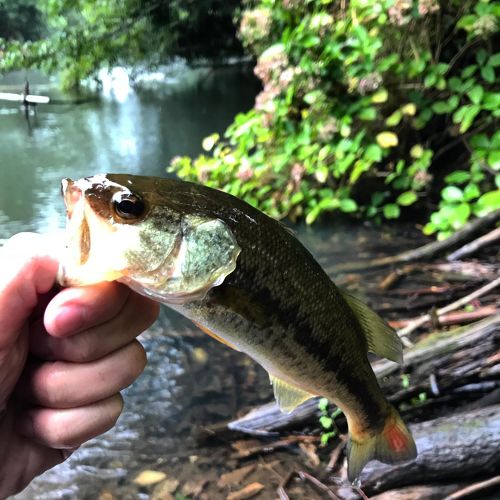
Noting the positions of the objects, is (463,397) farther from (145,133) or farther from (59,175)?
(145,133)

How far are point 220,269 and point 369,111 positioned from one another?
3.24m

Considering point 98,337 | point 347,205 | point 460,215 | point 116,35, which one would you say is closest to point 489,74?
point 460,215

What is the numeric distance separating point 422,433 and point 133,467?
1.34 m

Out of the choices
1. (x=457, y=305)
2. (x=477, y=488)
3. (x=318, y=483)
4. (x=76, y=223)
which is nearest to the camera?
(x=76, y=223)

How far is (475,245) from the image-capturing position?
11.4ft

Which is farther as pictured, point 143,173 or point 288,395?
point 143,173

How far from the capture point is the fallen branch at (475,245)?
3434 millimetres

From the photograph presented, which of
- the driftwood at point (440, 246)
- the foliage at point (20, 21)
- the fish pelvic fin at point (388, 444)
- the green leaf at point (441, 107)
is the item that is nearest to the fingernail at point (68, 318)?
the fish pelvic fin at point (388, 444)

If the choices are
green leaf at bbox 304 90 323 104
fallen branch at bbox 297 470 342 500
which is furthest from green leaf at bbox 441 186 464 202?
fallen branch at bbox 297 470 342 500

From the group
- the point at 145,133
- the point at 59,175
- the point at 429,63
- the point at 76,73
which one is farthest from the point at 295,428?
the point at 76,73

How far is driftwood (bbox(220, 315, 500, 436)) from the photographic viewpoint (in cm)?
227

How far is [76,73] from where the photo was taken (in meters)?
11.4

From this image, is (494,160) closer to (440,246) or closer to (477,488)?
(440,246)

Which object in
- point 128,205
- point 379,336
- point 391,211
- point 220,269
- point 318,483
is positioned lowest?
point 318,483
